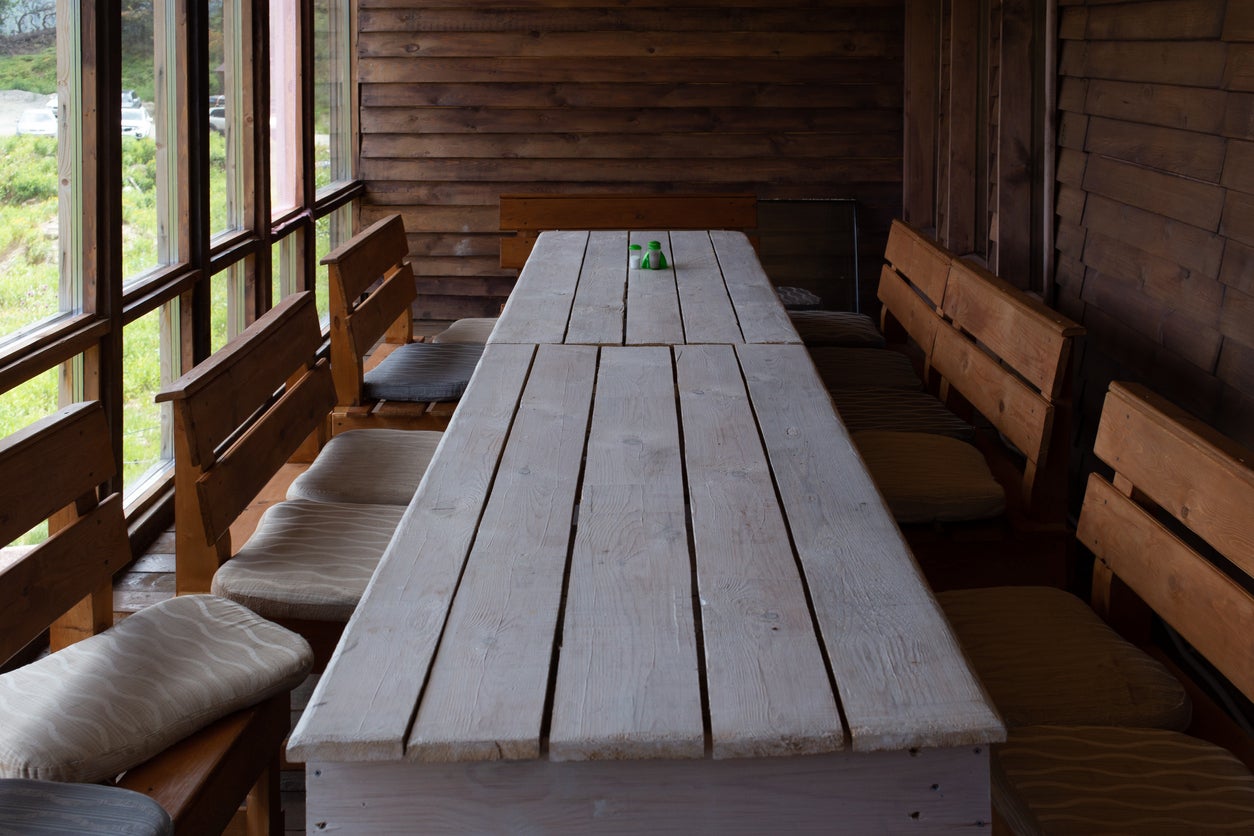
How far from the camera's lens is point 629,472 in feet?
7.27

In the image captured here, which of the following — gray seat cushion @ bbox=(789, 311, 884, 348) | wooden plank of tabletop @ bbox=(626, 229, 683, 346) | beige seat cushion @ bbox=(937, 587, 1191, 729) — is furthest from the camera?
gray seat cushion @ bbox=(789, 311, 884, 348)

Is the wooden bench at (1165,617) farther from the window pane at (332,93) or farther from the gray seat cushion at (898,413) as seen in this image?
the window pane at (332,93)

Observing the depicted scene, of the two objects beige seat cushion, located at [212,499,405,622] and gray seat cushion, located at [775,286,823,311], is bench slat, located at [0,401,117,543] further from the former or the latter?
gray seat cushion, located at [775,286,823,311]

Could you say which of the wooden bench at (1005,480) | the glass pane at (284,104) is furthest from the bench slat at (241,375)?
the glass pane at (284,104)

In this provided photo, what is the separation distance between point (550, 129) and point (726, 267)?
342 cm

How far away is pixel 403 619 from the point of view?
165 centimetres

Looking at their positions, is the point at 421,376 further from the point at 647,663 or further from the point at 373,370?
the point at 647,663

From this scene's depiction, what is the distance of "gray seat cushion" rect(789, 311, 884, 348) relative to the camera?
4562mm

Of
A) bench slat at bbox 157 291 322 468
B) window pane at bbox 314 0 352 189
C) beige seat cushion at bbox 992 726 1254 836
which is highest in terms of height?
window pane at bbox 314 0 352 189

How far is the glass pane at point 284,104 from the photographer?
593 cm

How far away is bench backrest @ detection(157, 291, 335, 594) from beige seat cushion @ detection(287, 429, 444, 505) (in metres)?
0.12

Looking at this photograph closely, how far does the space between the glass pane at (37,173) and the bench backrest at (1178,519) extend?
2622mm

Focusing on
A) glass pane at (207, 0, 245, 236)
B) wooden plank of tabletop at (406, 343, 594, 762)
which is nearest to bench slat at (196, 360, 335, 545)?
wooden plank of tabletop at (406, 343, 594, 762)

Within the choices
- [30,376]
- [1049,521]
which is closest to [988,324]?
[1049,521]
